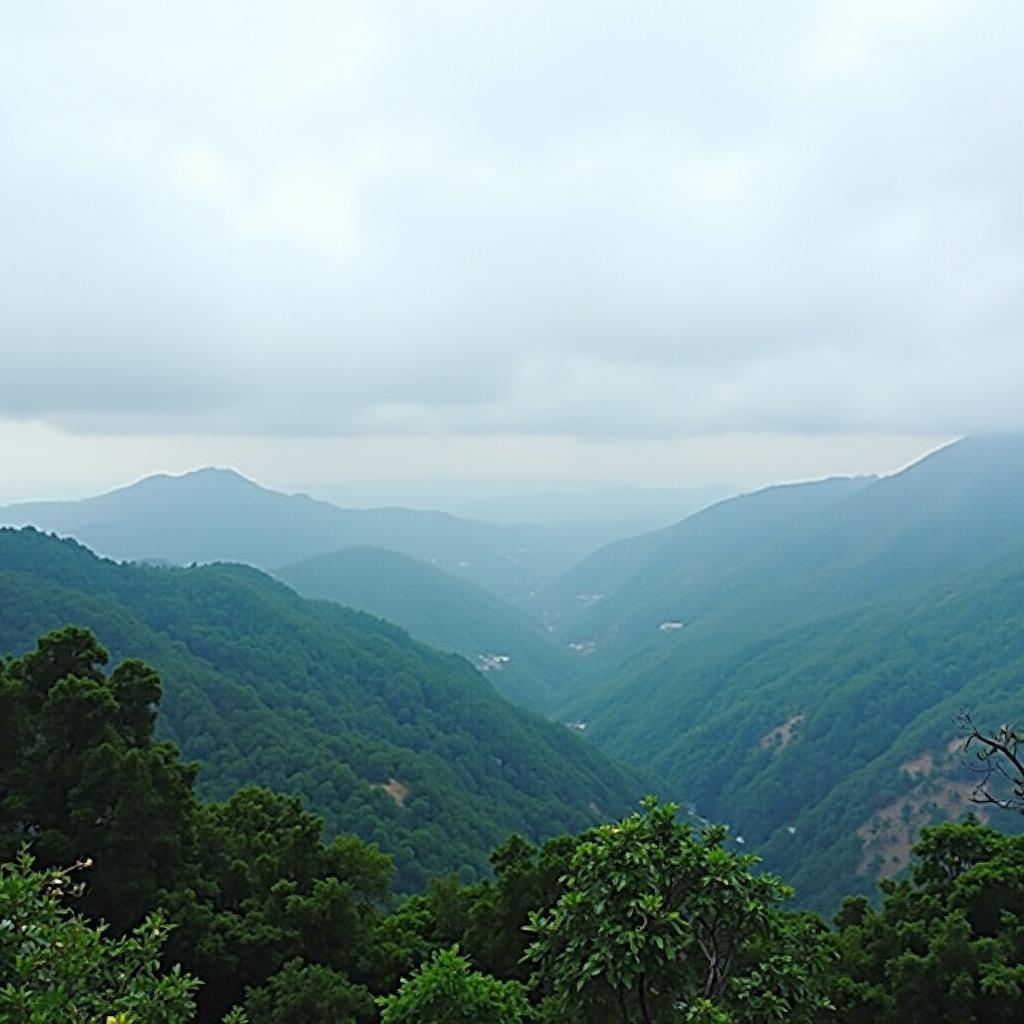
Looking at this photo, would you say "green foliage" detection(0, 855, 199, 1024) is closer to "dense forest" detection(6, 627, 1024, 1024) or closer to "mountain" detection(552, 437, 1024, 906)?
"dense forest" detection(6, 627, 1024, 1024)

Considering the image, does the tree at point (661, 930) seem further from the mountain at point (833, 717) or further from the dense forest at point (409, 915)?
the mountain at point (833, 717)

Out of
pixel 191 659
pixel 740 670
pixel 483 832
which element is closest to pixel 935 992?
pixel 483 832

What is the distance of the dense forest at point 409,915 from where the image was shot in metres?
9.62

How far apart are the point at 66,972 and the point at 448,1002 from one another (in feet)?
17.0

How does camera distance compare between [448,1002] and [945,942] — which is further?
[945,942]

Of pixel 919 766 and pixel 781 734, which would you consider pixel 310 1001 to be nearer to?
pixel 919 766

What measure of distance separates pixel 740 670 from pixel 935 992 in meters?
167

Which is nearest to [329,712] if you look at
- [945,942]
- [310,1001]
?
[310,1001]

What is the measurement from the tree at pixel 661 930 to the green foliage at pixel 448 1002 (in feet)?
3.61

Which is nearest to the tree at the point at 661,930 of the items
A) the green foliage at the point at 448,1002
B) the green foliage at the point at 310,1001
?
the green foliage at the point at 448,1002

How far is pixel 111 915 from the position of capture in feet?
59.8

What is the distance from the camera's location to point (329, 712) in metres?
92.0

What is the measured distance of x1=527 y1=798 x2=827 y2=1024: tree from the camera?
9406 millimetres

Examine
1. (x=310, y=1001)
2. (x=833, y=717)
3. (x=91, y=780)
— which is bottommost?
(x=833, y=717)
